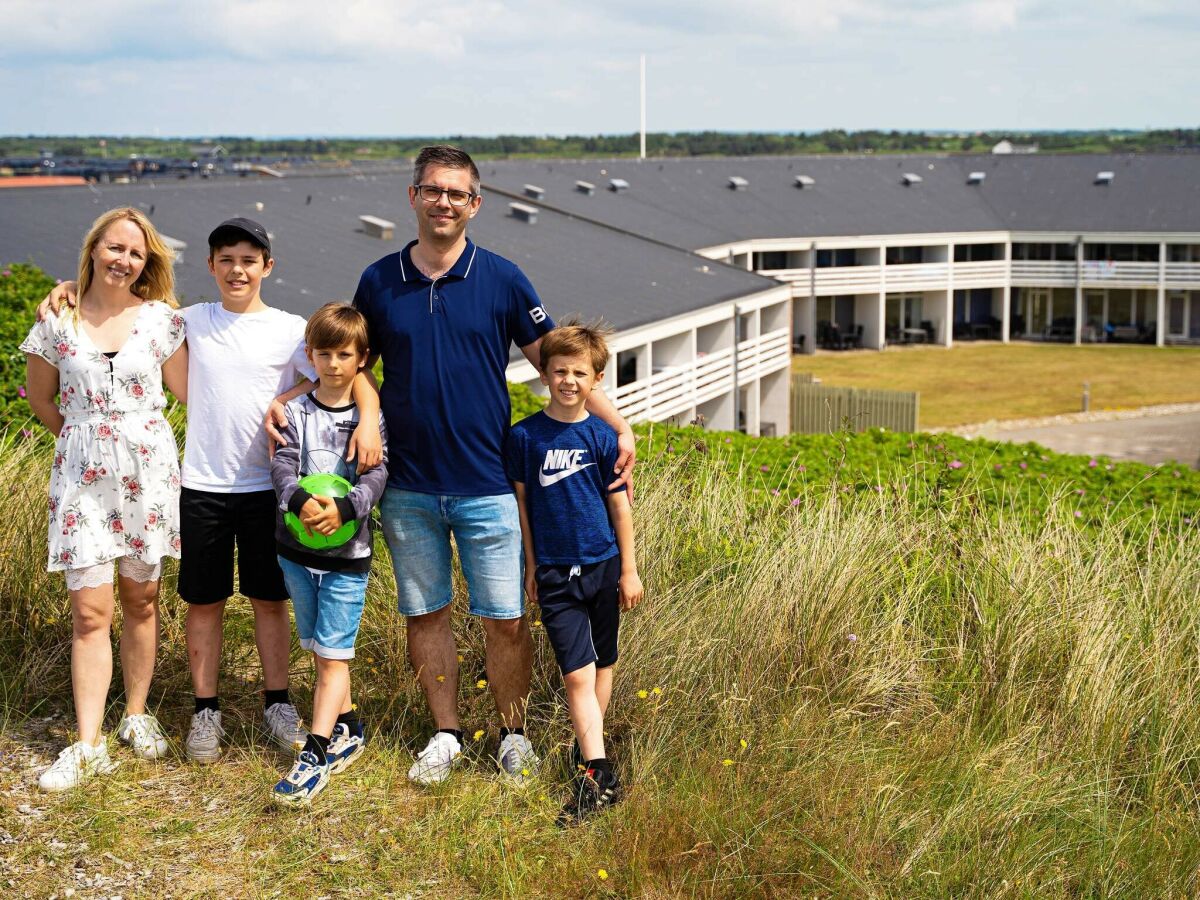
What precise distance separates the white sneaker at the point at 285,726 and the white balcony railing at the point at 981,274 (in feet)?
152

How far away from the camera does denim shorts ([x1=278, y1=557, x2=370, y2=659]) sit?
4.89 m

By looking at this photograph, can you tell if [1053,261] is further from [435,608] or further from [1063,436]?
[435,608]

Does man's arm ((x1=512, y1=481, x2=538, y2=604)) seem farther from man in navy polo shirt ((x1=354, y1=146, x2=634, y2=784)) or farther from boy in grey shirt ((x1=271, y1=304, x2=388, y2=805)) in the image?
boy in grey shirt ((x1=271, y1=304, x2=388, y2=805))

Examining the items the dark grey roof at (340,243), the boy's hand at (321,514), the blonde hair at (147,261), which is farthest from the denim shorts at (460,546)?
the dark grey roof at (340,243)

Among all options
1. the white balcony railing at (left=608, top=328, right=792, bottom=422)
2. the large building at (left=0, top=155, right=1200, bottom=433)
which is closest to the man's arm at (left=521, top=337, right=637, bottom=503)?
the white balcony railing at (left=608, top=328, right=792, bottom=422)

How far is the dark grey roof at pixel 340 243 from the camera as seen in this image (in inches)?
829

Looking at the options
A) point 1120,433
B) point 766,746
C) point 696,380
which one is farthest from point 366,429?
point 1120,433

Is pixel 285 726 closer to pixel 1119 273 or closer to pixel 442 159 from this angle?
pixel 442 159

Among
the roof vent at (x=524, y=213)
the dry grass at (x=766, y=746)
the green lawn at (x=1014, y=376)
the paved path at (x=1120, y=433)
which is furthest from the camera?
the green lawn at (x=1014, y=376)

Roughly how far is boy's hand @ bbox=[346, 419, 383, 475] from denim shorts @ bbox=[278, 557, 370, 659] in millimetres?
451

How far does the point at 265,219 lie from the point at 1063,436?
20050mm

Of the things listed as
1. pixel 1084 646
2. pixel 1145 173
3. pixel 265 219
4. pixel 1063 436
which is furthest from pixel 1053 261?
pixel 1084 646

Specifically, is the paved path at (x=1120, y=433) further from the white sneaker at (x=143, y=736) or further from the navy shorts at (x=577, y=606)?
the white sneaker at (x=143, y=736)

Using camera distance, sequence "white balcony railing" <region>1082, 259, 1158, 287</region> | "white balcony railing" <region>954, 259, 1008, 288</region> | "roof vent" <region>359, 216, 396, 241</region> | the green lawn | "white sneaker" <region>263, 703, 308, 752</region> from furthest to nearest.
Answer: "white balcony railing" <region>954, 259, 1008, 288</region> < "white balcony railing" <region>1082, 259, 1158, 287</region> < the green lawn < "roof vent" <region>359, 216, 396, 241</region> < "white sneaker" <region>263, 703, 308, 752</region>
